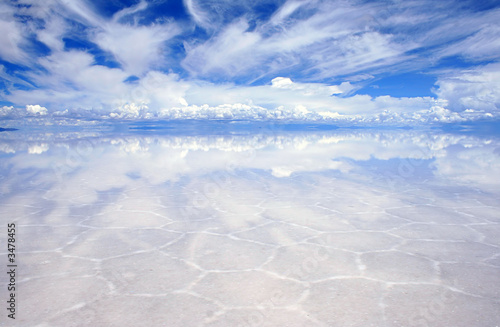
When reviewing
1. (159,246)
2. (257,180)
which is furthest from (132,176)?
(159,246)

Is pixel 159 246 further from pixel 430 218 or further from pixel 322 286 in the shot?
pixel 430 218
